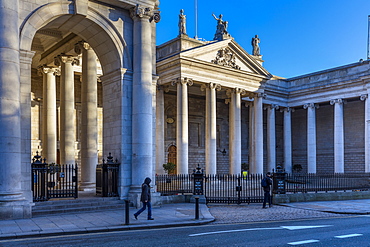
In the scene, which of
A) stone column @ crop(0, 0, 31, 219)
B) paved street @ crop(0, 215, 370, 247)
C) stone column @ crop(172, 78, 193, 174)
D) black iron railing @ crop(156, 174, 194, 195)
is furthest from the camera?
stone column @ crop(172, 78, 193, 174)

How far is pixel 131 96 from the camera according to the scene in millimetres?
19125

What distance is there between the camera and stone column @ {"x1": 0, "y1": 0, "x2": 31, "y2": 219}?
14.3 metres

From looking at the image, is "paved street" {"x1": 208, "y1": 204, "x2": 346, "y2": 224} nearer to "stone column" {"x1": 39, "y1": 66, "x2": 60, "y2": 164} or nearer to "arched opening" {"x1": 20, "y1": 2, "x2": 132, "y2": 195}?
"arched opening" {"x1": 20, "y1": 2, "x2": 132, "y2": 195}

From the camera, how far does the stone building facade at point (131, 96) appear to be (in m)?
15.3

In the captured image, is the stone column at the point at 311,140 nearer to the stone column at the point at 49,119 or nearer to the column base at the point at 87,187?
the column base at the point at 87,187

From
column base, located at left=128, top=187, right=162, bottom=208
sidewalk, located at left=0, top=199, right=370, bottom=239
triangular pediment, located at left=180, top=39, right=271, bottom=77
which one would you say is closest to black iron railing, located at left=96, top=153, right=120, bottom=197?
column base, located at left=128, top=187, right=162, bottom=208

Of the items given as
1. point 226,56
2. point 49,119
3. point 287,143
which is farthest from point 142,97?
point 287,143

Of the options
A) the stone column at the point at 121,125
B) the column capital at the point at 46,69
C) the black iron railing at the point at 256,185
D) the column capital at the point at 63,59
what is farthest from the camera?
the column capital at the point at 46,69

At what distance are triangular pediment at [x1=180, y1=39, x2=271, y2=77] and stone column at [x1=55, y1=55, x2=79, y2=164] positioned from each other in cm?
1110

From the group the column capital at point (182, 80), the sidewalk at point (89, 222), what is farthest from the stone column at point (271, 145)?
the sidewalk at point (89, 222)

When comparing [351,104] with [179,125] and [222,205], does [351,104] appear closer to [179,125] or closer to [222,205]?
[179,125]

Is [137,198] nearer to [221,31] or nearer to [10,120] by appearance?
[10,120]

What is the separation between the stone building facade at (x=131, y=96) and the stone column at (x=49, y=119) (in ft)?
0.22

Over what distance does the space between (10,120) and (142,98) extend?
627cm
